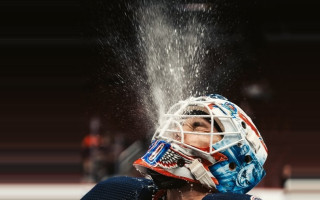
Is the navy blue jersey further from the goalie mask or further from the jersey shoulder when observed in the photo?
the goalie mask

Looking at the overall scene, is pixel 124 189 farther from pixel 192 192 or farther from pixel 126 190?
pixel 192 192

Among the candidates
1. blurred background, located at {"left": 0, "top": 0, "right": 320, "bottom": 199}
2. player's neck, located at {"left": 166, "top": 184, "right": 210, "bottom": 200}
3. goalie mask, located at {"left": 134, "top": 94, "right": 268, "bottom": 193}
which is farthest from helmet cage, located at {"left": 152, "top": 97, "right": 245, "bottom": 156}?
blurred background, located at {"left": 0, "top": 0, "right": 320, "bottom": 199}

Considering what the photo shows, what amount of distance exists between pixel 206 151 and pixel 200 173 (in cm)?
6

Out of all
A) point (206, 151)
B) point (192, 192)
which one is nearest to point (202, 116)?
point (206, 151)

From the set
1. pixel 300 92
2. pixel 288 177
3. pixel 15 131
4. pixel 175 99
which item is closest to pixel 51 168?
pixel 15 131

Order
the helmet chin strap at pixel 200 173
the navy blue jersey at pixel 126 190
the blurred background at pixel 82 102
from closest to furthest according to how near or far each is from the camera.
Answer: the helmet chin strap at pixel 200 173
the navy blue jersey at pixel 126 190
the blurred background at pixel 82 102

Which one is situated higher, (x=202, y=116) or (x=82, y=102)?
(x=82, y=102)

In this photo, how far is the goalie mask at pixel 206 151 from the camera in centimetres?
142

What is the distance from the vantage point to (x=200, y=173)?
1.41m

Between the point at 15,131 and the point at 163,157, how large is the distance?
17.5ft

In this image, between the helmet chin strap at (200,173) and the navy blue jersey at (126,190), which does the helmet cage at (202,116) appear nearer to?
the helmet chin strap at (200,173)

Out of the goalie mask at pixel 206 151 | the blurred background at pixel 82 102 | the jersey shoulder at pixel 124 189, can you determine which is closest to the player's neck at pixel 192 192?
the goalie mask at pixel 206 151

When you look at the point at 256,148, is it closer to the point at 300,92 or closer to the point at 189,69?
the point at 189,69

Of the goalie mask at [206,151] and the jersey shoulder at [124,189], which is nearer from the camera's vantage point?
the goalie mask at [206,151]
